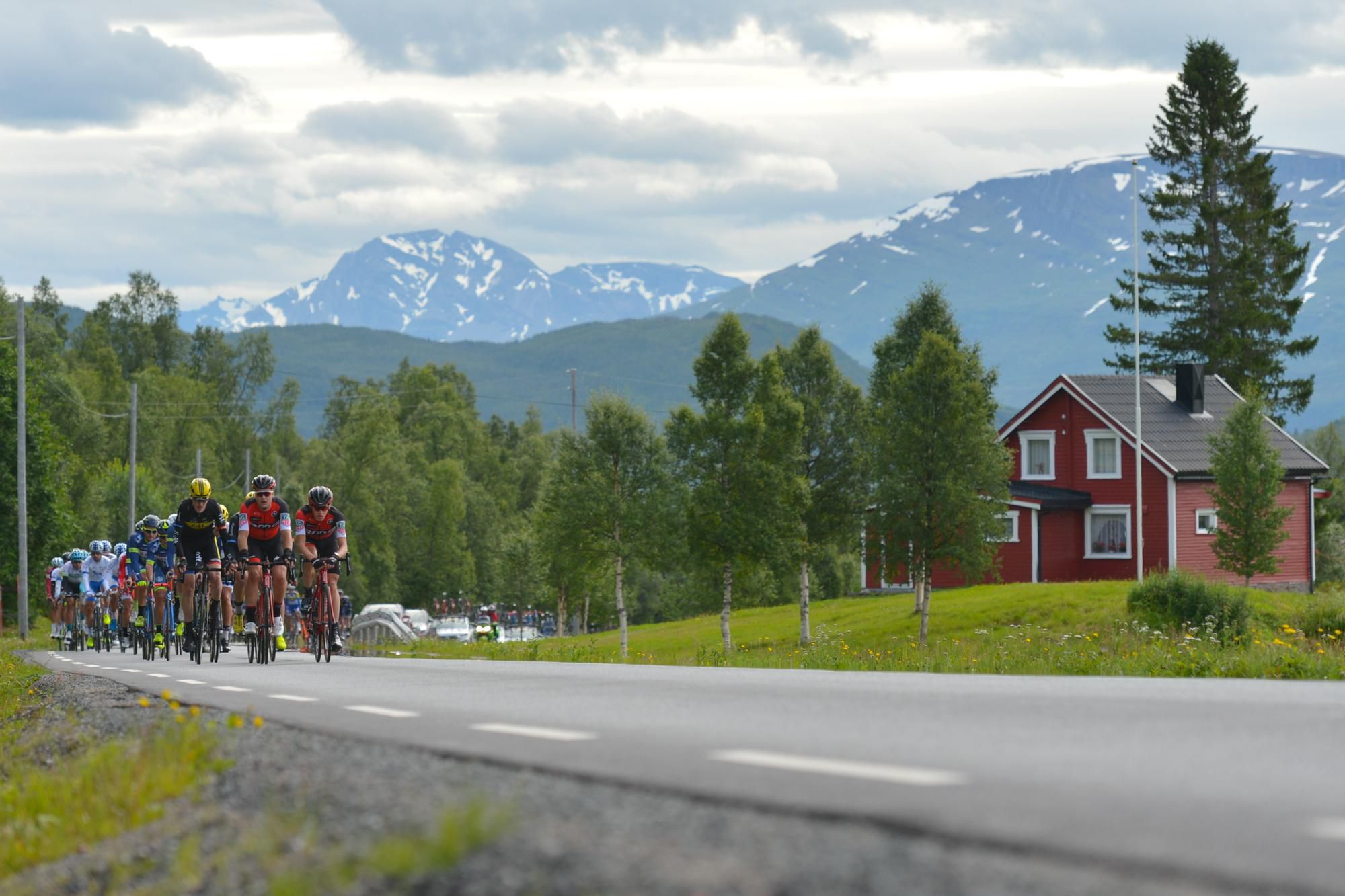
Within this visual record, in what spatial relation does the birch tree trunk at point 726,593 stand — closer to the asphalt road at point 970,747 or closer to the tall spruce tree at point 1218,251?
the tall spruce tree at point 1218,251

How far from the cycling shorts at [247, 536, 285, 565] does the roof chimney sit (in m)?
49.7

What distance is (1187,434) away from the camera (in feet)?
202

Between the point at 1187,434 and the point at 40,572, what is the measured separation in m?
43.3

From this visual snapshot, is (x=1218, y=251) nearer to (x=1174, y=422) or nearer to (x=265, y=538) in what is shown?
(x=1174, y=422)

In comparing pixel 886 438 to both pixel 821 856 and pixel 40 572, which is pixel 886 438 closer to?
pixel 40 572

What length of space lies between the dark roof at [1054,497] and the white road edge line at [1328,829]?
54.9 metres

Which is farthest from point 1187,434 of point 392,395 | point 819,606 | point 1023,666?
point 392,395

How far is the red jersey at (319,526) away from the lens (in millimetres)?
18984

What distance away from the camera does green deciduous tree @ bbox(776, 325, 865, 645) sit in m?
55.4

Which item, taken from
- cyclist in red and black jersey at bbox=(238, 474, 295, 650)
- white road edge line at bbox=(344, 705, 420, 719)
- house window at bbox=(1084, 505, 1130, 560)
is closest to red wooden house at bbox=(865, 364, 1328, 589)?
house window at bbox=(1084, 505, 1130, 560)

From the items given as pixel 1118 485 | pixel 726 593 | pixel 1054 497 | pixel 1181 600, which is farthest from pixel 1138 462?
pixel 1181 600

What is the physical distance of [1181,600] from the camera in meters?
36.3

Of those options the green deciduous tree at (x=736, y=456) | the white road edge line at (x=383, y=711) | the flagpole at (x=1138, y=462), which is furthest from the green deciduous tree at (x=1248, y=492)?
the white road edge line at (x=383, y=711)

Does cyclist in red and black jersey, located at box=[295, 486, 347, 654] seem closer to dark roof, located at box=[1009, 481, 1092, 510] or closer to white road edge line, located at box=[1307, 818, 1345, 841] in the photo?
white road edge line, located at box=[1307, 818, 1345, 841]
